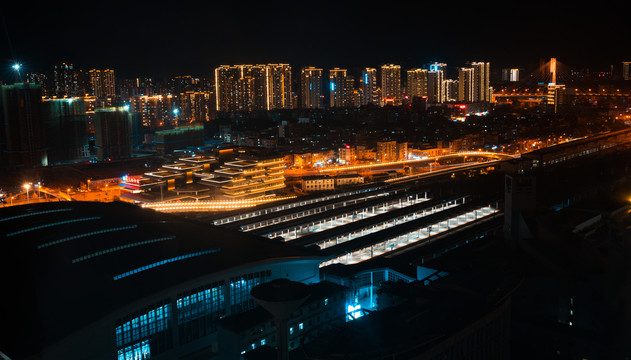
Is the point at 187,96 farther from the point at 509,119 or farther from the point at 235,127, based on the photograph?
the point at 509,119

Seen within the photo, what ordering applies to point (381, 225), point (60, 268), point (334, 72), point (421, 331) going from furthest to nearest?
point (334, 72) → point (381, 225) → point (60, 268) → point (421, 331)

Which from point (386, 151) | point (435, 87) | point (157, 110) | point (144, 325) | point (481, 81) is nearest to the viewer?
point (144, 325)

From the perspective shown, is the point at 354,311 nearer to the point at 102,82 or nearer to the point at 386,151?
the point at 386,151

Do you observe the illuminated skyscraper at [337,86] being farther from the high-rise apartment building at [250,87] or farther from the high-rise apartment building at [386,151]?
the high-rise apartment building at [386,151]

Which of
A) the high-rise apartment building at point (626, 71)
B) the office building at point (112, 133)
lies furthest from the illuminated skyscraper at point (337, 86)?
the office building at point (112, 133)

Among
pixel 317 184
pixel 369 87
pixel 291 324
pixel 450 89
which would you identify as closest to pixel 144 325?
pixel 291 324

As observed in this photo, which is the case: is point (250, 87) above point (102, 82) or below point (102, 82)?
below

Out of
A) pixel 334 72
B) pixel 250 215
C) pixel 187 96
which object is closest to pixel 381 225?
pixel 250 215
